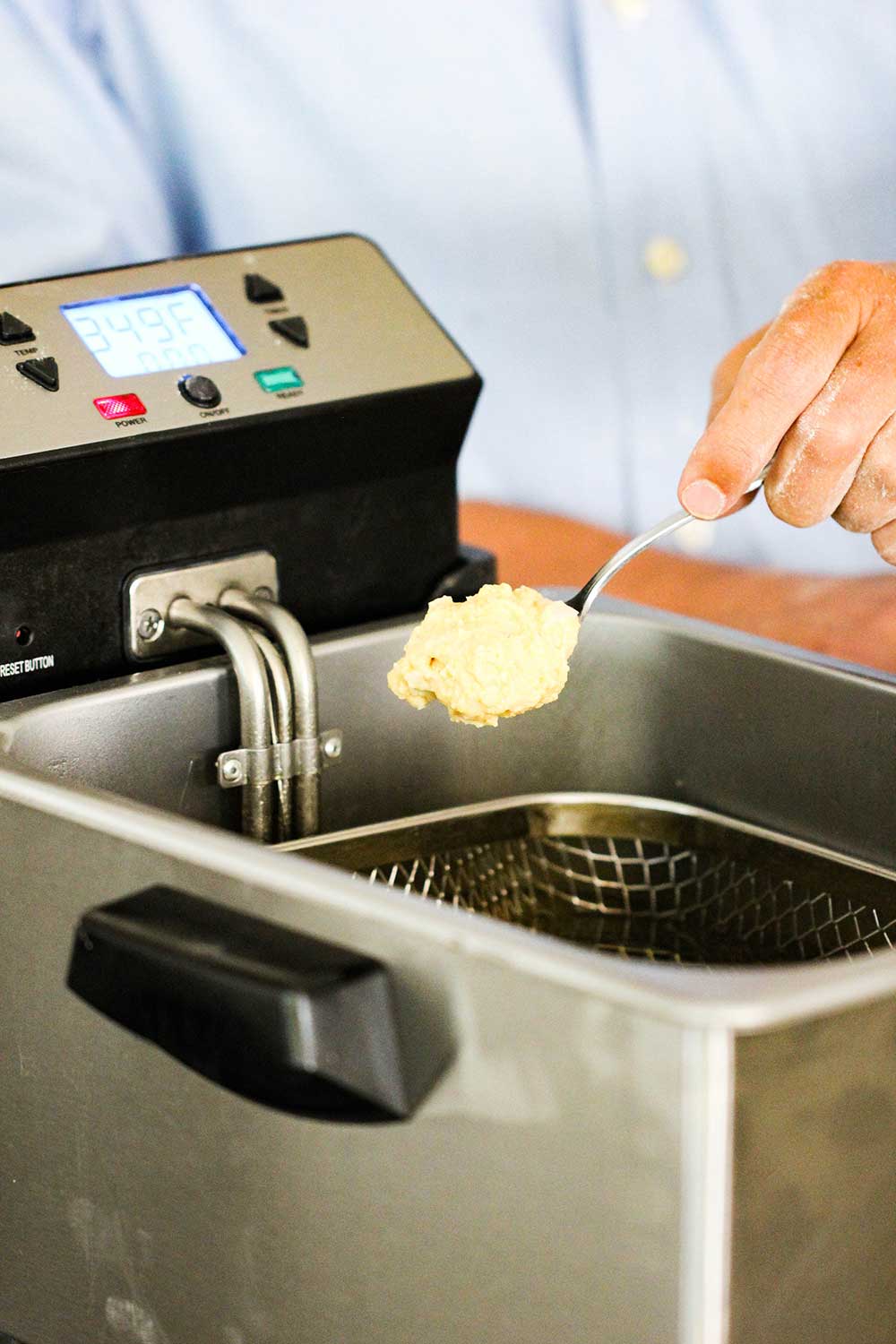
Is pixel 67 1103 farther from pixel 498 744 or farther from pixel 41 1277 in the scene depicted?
pixel 498 744

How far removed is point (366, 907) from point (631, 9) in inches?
42.7

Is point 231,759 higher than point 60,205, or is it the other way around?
point 60,205

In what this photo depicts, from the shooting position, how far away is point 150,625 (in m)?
0.80

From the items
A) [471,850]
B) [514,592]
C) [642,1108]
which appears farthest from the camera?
[471,850]

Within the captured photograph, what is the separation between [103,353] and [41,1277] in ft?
1.39

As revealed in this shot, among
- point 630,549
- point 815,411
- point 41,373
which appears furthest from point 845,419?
point 41,373

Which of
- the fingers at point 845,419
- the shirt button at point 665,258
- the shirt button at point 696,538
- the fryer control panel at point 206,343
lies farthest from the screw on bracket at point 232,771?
the shirt button at point 665,258

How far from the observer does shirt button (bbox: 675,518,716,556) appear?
4.66 feet

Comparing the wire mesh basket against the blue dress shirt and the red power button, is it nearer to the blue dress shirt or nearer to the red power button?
the red power button

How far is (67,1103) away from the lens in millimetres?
644

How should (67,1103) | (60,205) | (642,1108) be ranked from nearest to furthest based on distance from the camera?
1. (642,1108)
2. (67,1103)
3. (60,205)

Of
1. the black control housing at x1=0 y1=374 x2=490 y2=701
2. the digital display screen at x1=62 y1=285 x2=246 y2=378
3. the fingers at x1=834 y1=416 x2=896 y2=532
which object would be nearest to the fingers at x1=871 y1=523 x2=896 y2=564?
the fingers at x1=834 y1=416 x2=896 y2=532

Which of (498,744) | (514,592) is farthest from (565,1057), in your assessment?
(498,744)

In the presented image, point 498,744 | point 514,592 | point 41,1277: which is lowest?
point 41,1277
